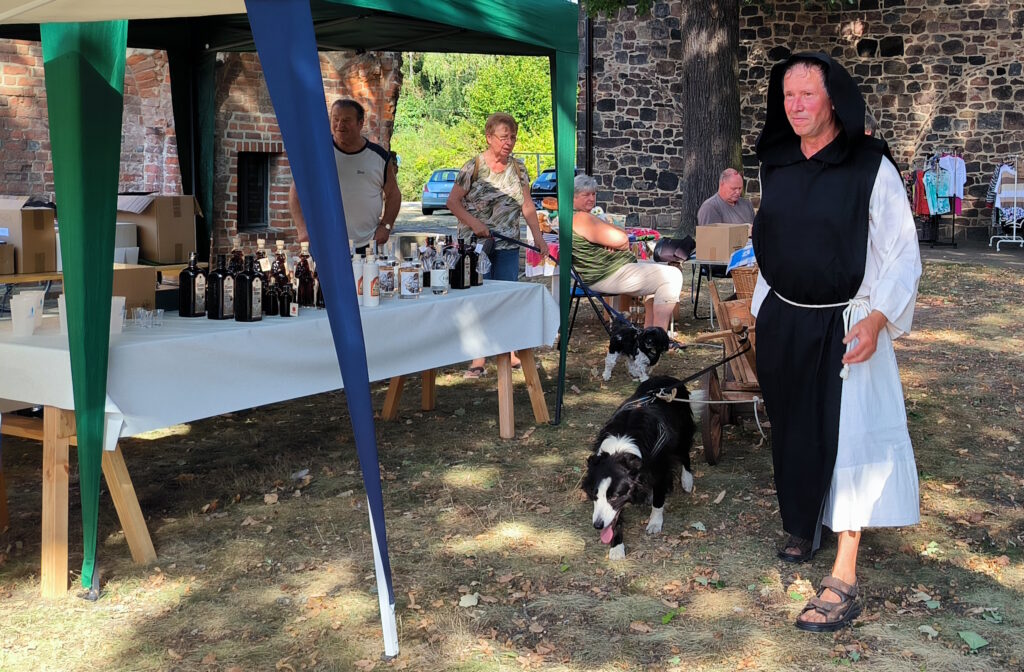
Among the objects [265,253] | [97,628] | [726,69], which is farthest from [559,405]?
[726,69]

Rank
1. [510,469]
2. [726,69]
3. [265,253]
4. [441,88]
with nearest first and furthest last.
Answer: [265,253]
[510,469]
[726,69]
[441,88]

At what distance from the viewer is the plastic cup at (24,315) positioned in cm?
375

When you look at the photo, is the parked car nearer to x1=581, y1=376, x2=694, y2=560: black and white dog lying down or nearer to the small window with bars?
the small window with bars

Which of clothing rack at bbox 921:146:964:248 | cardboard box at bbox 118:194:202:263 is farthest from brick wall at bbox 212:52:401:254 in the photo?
clothing rack at bbox 921:146:964:248

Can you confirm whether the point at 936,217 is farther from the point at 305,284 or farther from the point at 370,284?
the point at 305,284

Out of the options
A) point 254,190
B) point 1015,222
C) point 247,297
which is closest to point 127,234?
point 247,297

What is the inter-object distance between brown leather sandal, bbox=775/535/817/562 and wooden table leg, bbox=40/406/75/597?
2.59m

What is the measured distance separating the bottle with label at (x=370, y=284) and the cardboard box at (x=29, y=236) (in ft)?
6.68

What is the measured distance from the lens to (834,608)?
3.37 meters

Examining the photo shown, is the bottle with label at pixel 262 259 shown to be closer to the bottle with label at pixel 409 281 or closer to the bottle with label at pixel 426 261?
the bottle with label at pixel 409 281

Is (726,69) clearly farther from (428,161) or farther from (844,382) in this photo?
(428,161)

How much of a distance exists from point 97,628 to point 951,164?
1610 cm

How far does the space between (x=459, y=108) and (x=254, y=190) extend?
118ft

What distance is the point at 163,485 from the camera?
4.73 m
